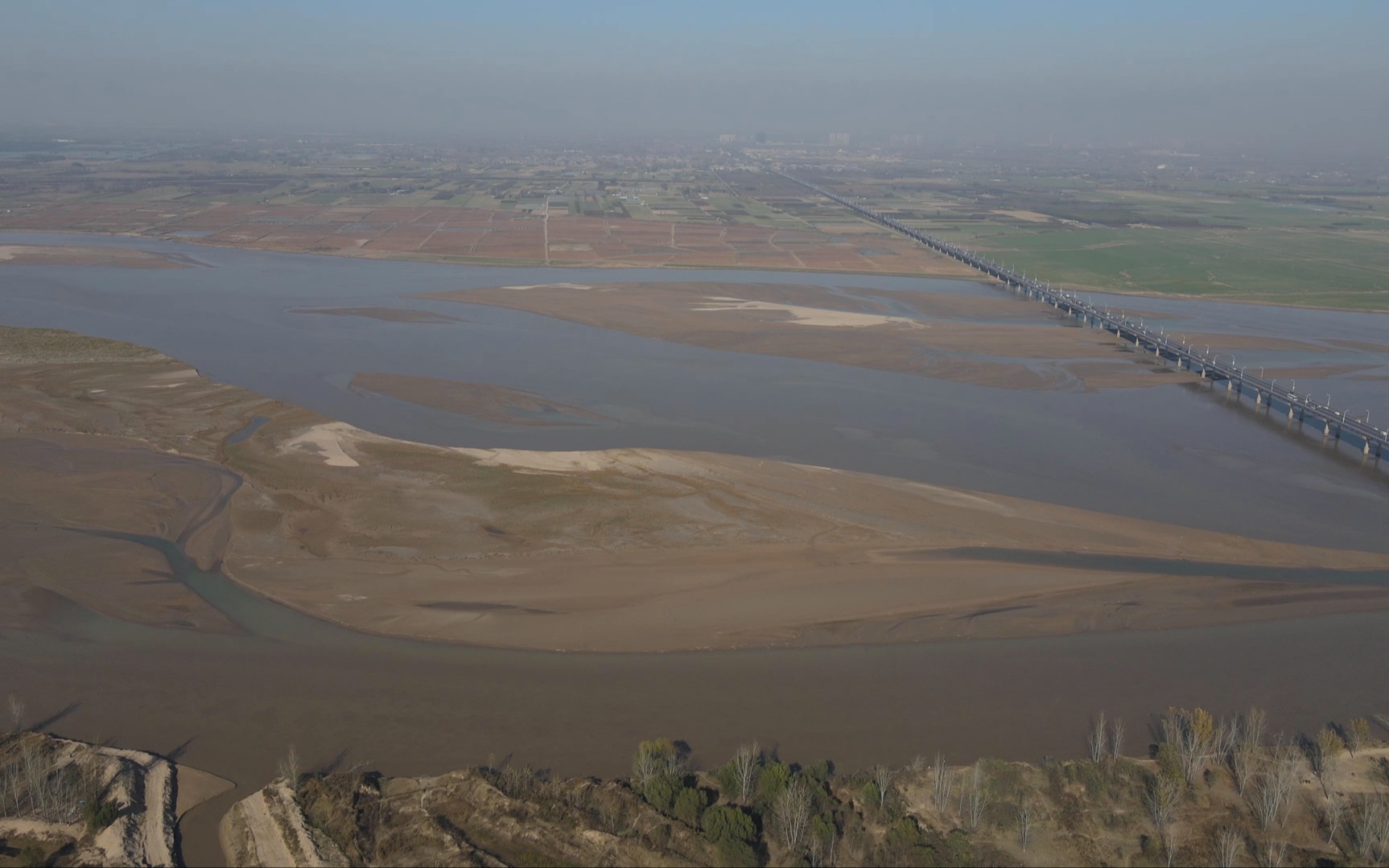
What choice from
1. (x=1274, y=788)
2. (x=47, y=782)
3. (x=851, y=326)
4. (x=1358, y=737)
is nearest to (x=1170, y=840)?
(x=1274, y=788)

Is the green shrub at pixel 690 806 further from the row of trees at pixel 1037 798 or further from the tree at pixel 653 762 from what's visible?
the tree at pixel 653 762

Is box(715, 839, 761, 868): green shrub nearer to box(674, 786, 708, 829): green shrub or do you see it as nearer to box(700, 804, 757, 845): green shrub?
box(700, 804, 757, 845): green shrub

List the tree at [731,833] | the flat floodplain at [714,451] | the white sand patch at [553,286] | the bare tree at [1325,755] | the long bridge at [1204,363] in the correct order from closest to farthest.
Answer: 1. the tree at [731,833]
2. the bare tree at [1325,755]
3. the flat floodplain at [714,451]
4. the long bridge at [1204,363]
5. the white sand patch at [553,286]

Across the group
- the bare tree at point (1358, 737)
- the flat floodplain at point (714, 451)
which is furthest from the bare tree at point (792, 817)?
the bare tree at point (1358, 737)

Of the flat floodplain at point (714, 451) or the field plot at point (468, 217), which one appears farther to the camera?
the field plot at point (468, 217)

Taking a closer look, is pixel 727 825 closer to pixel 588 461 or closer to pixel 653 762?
pixel 653 762

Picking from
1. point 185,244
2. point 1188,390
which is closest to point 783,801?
point 1188,390
